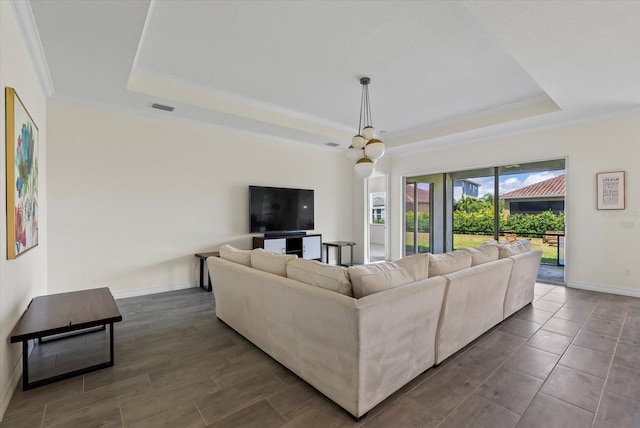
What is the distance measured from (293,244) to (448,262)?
3.57 meters

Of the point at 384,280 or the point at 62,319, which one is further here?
the point at 62,319

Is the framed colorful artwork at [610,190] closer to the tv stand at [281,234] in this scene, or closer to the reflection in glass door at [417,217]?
the reflection in glass door at [417,217]

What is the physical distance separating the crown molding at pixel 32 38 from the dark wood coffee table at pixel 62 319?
2.26 m

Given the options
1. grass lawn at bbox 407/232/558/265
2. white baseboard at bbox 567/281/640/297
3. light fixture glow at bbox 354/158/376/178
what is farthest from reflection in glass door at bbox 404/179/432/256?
A: light fixture glow at bbox 354/158/376/178

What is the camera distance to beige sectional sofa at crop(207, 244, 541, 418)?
1.75 meters

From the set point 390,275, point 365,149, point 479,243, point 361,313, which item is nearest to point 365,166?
point 365,149

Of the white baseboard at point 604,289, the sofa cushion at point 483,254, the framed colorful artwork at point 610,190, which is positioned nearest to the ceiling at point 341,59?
the framed colorful artwork at point 610,190

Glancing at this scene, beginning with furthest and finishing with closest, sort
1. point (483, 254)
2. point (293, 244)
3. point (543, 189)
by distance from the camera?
point (293, 244) < point (543, 189) < point (483, 254)

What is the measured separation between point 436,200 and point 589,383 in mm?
5137

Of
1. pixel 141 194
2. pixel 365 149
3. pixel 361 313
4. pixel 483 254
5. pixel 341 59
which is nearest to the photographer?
pixel 361 313

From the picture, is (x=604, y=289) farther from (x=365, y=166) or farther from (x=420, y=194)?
(x=365, y=166)

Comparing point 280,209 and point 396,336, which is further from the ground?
point 280,209

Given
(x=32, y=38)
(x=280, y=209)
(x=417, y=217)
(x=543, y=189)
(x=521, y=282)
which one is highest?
(x=32, y=38)

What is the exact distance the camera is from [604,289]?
454 centimetres
